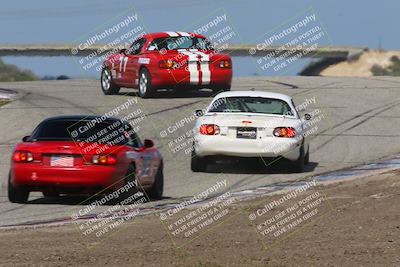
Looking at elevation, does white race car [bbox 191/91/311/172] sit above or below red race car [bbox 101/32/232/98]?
above

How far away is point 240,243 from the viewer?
413 inches

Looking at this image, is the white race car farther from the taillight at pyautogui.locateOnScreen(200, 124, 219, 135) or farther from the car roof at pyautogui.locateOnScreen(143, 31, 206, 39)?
the car roof at pyautogui.locateOnScreen(143, 31, 206, 39)

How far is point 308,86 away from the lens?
3272cm

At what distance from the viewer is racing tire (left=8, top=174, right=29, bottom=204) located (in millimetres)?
14563

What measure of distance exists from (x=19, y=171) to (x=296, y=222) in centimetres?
412

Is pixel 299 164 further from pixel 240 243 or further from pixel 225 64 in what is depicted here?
pixel 225 64

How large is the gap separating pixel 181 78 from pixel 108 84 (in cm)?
277

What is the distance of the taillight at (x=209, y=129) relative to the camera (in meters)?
18.0

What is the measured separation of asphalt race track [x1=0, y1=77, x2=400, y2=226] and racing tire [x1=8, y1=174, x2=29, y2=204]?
0.10 m

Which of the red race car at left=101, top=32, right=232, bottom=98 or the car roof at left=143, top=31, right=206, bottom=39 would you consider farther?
the car roof at left=143, top=31, right=206, bottom=39

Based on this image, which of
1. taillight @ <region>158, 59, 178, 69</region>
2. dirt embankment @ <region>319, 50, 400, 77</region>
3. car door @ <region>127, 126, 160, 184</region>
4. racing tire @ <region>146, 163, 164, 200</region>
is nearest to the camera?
car door @ <region>127, 126, 160, 184</region>

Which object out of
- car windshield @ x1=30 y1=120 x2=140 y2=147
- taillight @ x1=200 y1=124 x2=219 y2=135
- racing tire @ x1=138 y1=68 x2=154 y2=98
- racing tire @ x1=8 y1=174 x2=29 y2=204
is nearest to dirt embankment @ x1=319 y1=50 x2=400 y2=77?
racing tire @ x1=138 y1=68 x2=154 y2=98

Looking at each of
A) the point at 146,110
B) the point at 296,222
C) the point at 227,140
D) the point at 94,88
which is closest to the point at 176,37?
the point at 146,110

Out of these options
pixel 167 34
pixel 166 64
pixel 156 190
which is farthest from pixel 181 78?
pixel 156 190
